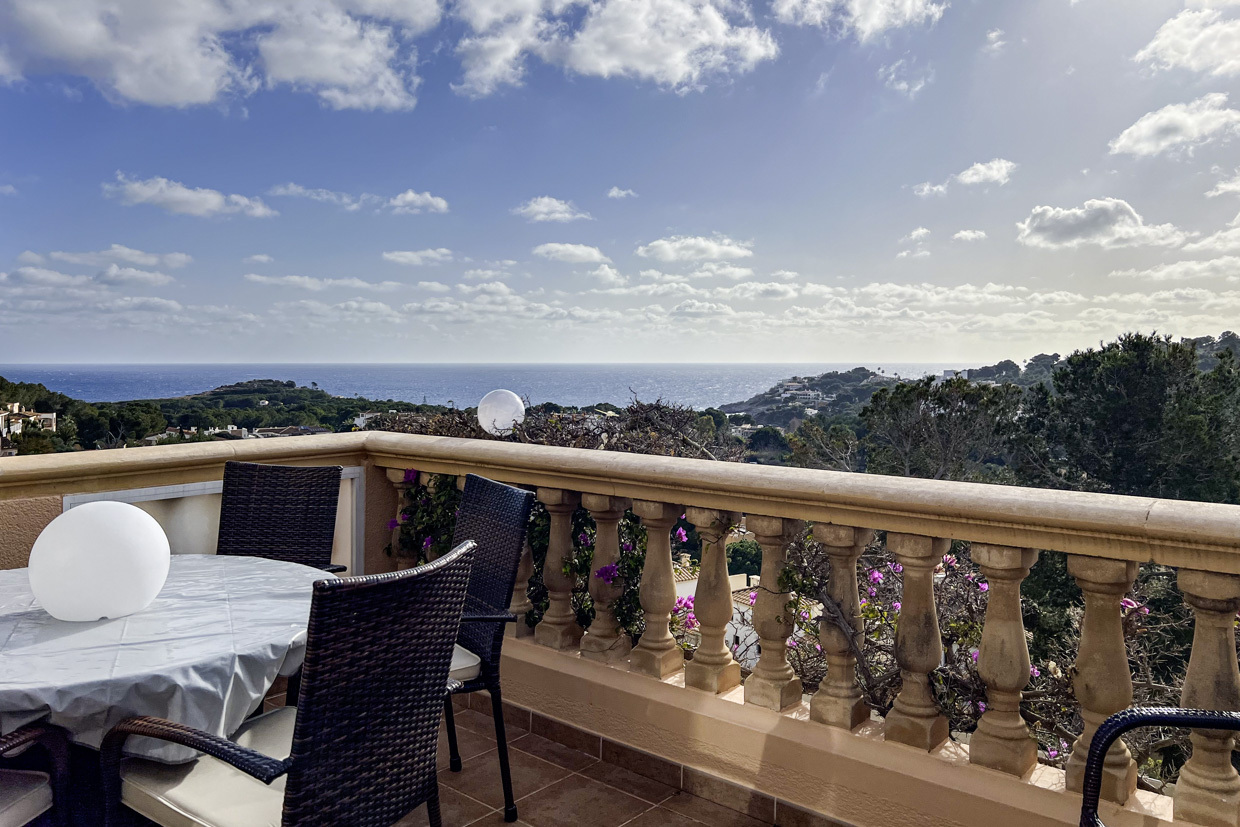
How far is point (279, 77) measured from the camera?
3831 cm

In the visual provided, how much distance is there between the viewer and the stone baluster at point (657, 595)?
2.39 m

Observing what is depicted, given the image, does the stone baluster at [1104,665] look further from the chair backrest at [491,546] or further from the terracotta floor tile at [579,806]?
the chair backrest at [491,546]

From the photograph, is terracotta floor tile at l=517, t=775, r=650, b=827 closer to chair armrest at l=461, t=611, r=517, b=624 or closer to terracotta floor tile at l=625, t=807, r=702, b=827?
terracotta floor tile at l=625, t=807, r=702, b=827

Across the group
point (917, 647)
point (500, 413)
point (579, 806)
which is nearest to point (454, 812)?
point (579, 806)

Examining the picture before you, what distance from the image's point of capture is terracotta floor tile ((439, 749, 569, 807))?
2356mm

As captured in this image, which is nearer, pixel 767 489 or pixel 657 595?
pixel 767 489

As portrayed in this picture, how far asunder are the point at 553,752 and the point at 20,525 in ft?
6.04

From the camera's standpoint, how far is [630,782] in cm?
240

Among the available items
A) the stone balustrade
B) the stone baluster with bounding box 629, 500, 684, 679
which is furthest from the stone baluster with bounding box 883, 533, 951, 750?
the stone baluster with bounding box 629, 500, 684, 679

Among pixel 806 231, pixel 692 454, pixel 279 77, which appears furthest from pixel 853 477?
pixel 806 231

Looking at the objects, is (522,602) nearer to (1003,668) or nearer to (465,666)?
(465,666)

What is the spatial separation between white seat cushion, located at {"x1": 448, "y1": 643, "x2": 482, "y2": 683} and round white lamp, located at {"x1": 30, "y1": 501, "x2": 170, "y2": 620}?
0.78 metres

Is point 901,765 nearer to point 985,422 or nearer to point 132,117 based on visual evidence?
point 985,422

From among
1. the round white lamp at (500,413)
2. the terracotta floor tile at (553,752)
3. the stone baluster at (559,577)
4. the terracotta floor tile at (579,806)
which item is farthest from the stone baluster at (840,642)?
the round white lamp at (500,413)
